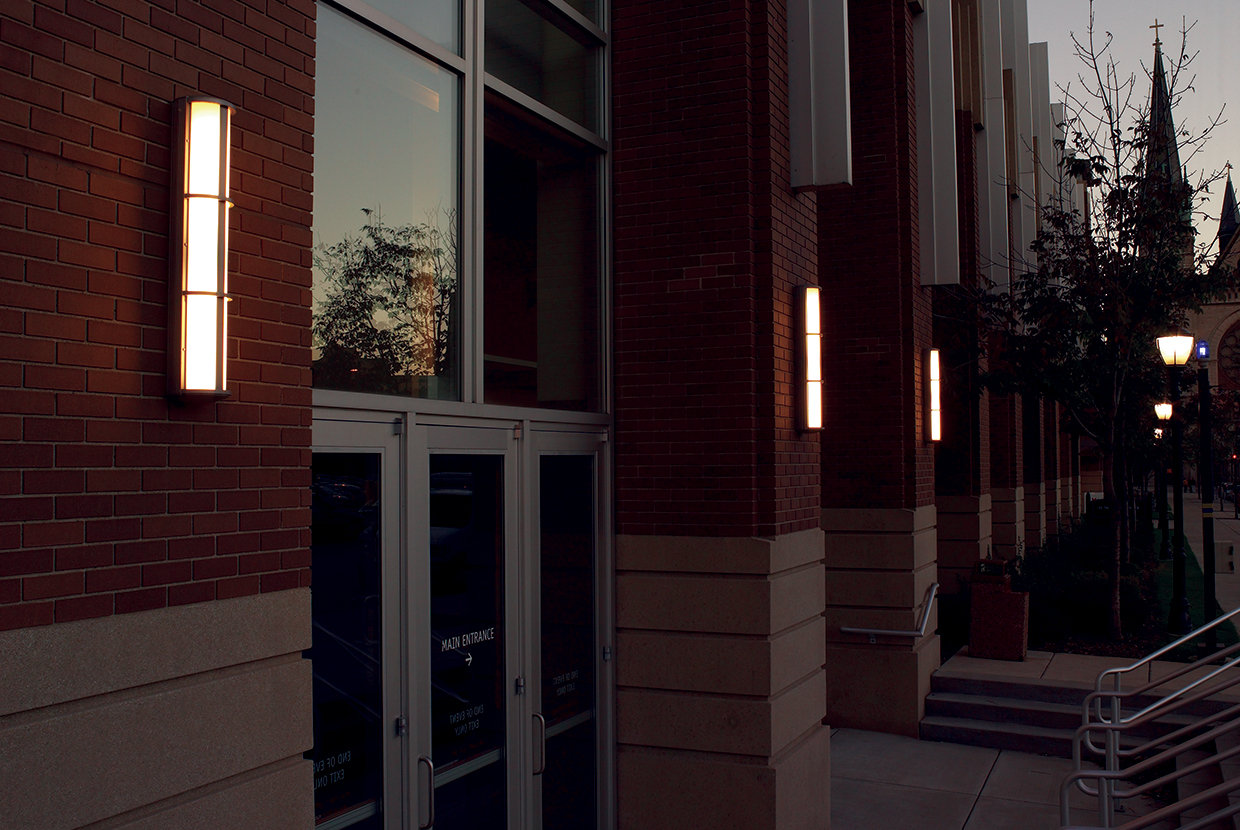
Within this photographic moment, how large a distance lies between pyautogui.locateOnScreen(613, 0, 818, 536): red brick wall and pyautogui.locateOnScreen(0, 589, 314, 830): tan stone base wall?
11.8 feet

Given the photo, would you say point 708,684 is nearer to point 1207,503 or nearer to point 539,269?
point 539,269

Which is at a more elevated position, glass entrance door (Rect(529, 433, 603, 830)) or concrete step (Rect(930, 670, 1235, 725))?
glass entrance door (Rect(529, 433, 603, 830))

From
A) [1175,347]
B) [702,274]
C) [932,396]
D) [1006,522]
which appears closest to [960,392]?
[1175,347]

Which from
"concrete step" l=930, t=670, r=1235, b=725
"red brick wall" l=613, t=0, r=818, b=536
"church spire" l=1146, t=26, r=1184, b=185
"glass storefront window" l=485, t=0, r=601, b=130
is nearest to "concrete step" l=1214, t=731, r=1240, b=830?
"concrete step" l=930, t=670, r=1235, b=725

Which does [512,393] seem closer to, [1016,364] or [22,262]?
[22,262]

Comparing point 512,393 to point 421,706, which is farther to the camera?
point 512,393

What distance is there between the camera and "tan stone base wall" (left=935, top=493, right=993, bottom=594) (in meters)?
14.8

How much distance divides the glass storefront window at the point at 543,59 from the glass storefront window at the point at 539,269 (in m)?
0.25

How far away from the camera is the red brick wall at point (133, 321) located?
3057mm

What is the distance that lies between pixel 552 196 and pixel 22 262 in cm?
429

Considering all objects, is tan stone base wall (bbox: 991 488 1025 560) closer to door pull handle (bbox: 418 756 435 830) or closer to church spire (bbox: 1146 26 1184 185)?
church spire (bbox: 1146 26 1184 185)

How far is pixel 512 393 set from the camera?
20.9 feet

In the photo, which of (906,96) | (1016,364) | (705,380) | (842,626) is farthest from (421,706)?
(1016,364)

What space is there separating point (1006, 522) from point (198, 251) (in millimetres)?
17973
